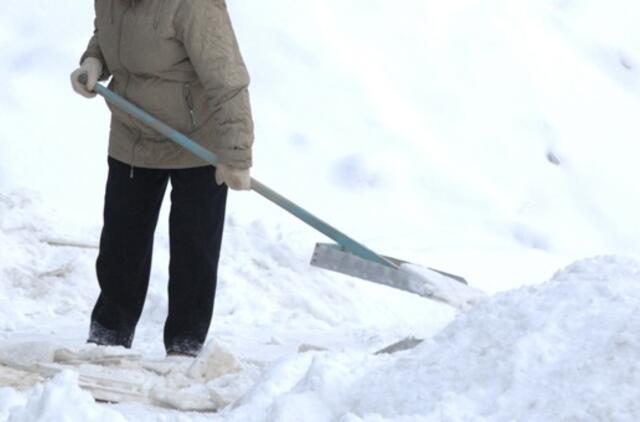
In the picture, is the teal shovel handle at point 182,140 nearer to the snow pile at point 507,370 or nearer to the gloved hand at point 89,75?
the gloved hand at point 89,75

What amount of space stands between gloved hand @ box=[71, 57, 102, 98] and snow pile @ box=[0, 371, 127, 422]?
1677 millimetres

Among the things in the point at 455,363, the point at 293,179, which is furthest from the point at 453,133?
the point at 455,363

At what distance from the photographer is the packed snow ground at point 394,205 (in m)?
3.22

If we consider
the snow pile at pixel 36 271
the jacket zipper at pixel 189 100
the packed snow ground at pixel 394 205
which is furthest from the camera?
the snow pile at pixel 36 271

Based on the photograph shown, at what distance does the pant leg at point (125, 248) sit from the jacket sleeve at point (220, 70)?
14.2 inches

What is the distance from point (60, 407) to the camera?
116 inches

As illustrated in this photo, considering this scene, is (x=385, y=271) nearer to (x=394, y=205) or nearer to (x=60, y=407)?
(x=60, y=407)

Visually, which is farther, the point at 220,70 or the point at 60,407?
the point at 220,70

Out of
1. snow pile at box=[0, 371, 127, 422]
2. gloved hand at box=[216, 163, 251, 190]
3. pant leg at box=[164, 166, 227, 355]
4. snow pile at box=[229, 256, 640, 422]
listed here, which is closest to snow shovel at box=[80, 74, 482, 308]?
pant leg at box=[164, 166, 227, 355]

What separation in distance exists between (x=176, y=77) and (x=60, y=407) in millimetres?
1661

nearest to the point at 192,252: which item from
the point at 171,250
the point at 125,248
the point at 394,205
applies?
the point at 171,250

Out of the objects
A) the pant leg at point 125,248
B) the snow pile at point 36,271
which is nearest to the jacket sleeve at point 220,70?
the pant leg at point 125,248

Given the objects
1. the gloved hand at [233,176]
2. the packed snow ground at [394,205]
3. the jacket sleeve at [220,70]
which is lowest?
the packed snow ground at [394,205]

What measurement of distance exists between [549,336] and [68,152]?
5233 millimetres
